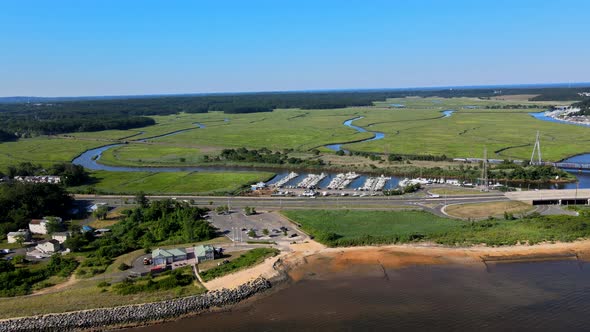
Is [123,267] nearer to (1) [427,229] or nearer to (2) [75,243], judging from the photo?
(2) [75,243]

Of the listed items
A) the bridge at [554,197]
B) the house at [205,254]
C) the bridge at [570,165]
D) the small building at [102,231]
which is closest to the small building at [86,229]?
the small building at [102,231]

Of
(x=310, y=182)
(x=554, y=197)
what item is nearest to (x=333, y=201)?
(x=310, y=182)

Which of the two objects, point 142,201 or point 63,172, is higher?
point 63,172

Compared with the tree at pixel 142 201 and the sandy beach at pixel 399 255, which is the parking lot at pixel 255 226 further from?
the tree at pixel 142 201

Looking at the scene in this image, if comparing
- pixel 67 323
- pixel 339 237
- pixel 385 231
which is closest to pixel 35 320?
pixel 67 323

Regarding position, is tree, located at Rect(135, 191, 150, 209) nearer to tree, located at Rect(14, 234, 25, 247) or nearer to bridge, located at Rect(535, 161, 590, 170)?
tree, located at Rect(14, 234, 25, 247)

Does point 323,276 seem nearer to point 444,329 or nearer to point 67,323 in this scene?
point 444,329
